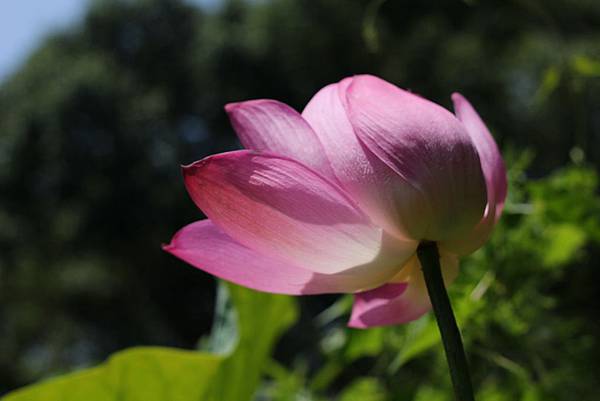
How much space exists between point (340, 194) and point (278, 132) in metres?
0.02

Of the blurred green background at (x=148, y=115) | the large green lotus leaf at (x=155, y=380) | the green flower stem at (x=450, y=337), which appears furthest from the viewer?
the blurred green background at (x=148, y=115)

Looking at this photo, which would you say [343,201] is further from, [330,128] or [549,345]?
[549,345]

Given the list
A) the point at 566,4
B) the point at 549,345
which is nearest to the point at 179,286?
the point at 566,4

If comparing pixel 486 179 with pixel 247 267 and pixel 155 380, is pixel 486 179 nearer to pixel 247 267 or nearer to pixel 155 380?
pixel 247 267

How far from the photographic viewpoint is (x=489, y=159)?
20cm

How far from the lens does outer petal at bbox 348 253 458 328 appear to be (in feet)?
0.66

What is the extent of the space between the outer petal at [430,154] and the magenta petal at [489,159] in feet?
0.08

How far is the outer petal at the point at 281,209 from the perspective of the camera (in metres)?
0.17

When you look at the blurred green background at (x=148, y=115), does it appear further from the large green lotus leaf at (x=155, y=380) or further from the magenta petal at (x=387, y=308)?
the magenta petal at (x=387, y=308)

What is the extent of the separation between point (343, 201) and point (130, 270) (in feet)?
31.4

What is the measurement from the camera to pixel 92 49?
Result: 10617 mm

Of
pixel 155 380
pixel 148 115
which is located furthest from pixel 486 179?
pixel 148 115

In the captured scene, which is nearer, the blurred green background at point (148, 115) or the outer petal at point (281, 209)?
the outer petal at point (281, 209)

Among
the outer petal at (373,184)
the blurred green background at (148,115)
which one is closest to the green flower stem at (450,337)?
the outer petal at (373,184)
